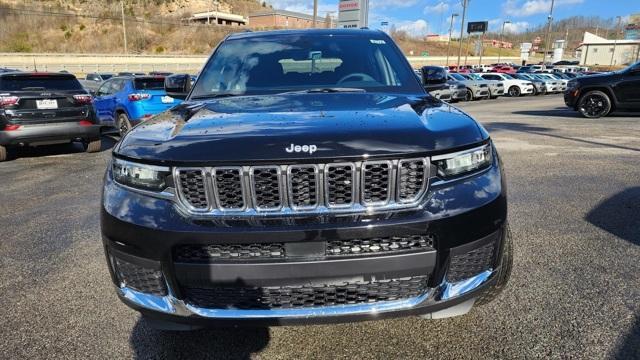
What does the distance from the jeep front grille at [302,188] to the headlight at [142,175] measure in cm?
15

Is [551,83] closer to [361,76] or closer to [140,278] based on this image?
[361,76]

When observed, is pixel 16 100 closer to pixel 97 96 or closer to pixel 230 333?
pixel 97 96

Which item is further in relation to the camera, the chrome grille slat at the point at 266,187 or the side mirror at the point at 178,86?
the side mirror at the point at 178,86

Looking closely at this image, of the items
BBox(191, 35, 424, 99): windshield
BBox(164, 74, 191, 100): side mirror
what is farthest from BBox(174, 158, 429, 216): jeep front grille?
BBox(164, 74, 191, 100): side mirror

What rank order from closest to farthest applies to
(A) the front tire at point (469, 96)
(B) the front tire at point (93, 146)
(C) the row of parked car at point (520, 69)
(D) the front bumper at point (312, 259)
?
(D) the front bumper at point (312, 259) → (B) the front tire at point (93, 146) → (A) the front tire at point (469, 96) → (C) the row of parked car at point (520, 69)

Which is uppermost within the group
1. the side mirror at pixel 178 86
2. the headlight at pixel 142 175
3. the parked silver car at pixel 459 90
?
the side mirror at pixel 178 86

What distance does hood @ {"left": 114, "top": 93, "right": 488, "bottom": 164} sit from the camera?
6.20ft

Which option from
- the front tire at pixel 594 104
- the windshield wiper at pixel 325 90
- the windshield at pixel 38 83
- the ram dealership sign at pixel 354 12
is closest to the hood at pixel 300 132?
the windshield wiper at pixel 325 90

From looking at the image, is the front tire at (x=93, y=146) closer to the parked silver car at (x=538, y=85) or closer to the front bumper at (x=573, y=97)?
the front bumper at (x=573, y=97)

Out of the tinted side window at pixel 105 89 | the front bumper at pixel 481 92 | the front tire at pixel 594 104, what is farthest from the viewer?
the front bumper at pixel 481 92

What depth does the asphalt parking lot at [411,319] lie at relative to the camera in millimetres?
2457

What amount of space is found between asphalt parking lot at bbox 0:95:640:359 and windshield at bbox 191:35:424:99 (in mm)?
1568

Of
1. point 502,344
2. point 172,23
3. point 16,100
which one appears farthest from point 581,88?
point 172,23

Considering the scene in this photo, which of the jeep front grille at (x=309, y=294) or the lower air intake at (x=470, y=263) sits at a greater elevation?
the lower air intake at (x=470, y=263)
